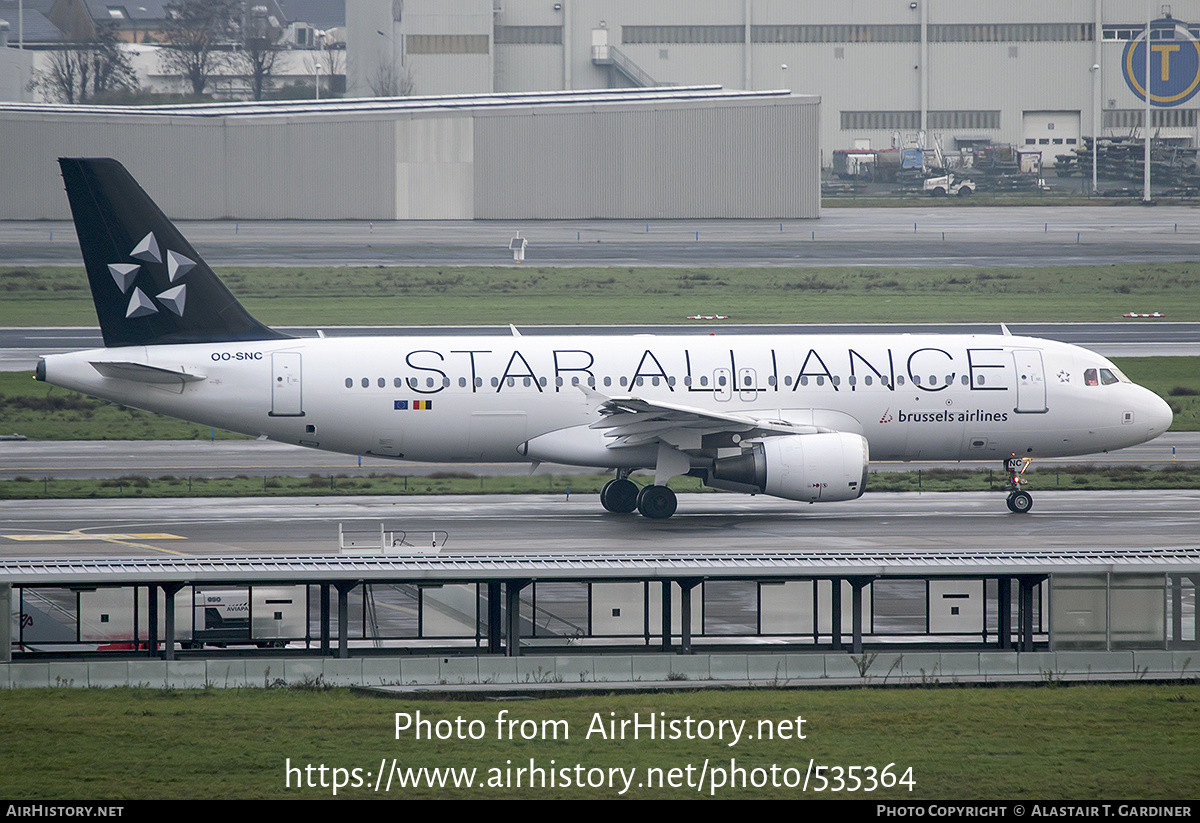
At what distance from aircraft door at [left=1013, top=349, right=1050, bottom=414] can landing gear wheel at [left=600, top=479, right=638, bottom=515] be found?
10.6 m

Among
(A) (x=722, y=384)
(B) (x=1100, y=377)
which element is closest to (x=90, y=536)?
(A) (x=722, y=384)

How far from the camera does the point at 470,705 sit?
20.6 m

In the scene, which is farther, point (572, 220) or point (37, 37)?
point (37, 37)

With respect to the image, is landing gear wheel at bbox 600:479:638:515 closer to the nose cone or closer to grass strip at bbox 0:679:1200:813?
the nose cone

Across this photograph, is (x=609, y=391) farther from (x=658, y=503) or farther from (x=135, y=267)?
(x=135, y=267)

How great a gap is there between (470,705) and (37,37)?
610ft

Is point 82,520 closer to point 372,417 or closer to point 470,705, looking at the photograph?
point 372,417

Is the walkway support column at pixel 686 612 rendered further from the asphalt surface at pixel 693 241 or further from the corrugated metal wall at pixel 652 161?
the corrugated metal wall at pixel 652 161

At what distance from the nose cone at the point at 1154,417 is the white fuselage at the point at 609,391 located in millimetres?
75

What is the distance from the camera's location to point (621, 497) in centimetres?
3734

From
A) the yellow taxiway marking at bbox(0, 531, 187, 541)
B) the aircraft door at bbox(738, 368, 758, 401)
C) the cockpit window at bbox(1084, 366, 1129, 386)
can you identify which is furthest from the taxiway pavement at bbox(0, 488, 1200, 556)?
the cockpit window at bbox(1084, 366, 1129, 386)

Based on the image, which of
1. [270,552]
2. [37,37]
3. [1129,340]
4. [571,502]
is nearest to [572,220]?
[1129,340]

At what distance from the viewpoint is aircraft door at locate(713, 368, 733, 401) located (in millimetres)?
37156

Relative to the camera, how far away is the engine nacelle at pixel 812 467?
34.2 m
